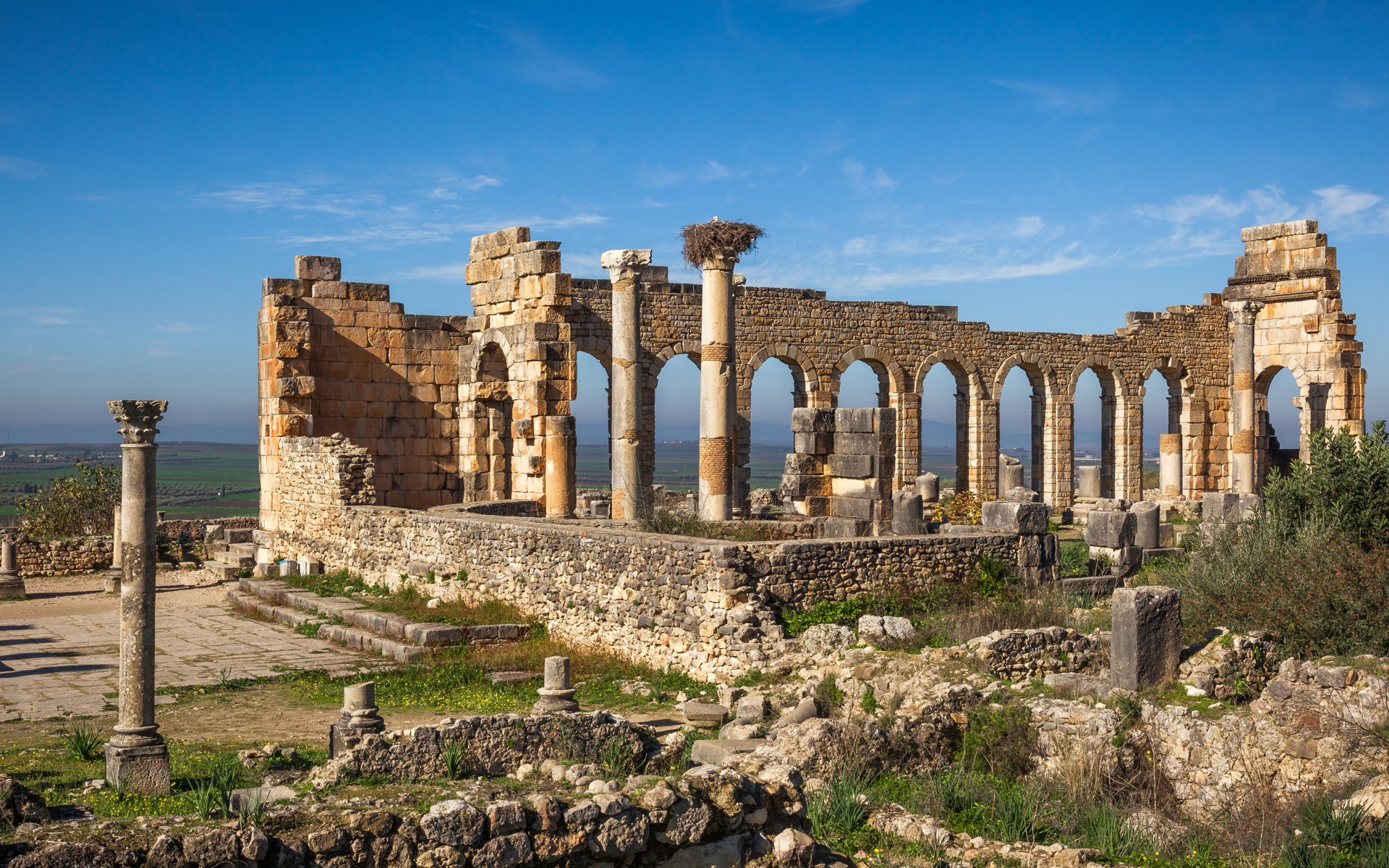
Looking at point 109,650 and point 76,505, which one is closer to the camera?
point 109,650

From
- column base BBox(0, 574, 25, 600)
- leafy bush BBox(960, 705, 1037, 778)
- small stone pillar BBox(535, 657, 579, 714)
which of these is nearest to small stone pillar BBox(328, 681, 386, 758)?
small stone pillar BBox(535, 657, 579, 714)

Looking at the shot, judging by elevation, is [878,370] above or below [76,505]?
above

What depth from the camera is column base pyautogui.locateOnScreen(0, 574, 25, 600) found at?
18203 millimetres

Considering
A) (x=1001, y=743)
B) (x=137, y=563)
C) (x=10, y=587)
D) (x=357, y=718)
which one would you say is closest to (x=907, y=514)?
(x=1001, y=743)

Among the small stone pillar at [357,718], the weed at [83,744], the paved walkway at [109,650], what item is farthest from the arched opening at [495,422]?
the small stone pillar at [357,718]

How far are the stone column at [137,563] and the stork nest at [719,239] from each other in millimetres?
9705

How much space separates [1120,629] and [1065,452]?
2175cm

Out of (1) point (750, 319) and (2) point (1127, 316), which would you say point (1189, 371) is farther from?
(1) point (750, 319)

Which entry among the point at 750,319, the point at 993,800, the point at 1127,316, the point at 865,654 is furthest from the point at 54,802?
the point at 1127,316

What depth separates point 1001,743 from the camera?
8922mm

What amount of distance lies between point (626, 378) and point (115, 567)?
8.89 metres

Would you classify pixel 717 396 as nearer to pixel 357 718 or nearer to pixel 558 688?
pixel 558 688

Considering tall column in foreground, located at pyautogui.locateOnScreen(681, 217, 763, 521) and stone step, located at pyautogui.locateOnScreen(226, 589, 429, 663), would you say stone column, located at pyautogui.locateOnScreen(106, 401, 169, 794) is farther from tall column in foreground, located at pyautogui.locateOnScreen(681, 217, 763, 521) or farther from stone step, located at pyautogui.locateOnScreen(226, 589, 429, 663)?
tall column in foreground, located at pyautogui.locateOnScreen(681, 217, 763, 521)

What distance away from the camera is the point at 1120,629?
9953mm
